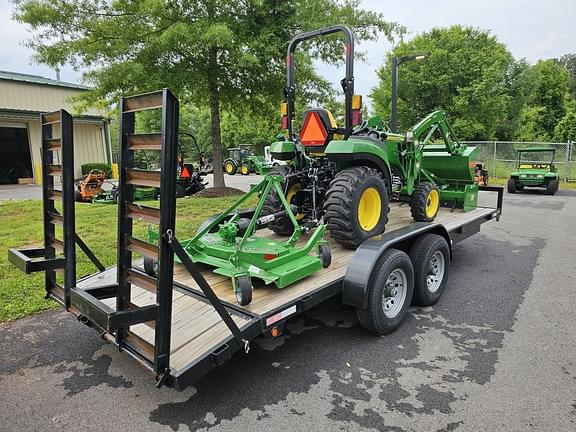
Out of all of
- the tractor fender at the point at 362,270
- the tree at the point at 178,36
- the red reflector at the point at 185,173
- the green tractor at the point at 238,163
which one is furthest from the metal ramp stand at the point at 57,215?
the green tractor at the point at 238,163

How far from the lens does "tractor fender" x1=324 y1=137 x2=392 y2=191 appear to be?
4191 millimetres

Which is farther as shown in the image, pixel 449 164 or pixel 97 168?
pixel 97 168

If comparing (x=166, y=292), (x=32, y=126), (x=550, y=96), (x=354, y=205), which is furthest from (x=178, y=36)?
(x=550, y=96)

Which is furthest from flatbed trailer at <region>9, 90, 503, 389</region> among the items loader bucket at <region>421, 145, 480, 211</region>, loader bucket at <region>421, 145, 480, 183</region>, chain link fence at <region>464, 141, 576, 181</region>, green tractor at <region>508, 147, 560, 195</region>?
chain link fence at <region>464, 141, 576, 181</region>

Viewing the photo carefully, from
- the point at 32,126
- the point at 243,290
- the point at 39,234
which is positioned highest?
the point at 32,126

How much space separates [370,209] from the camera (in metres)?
4.52

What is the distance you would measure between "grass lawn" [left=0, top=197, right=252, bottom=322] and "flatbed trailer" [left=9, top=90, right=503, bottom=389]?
1432 mm

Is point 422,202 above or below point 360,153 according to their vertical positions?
below

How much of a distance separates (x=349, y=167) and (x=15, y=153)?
2243cm

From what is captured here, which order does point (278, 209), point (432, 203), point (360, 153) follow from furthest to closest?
point (432, 203) → point (278, 209) → point (360, 153)

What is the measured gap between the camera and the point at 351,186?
411cm

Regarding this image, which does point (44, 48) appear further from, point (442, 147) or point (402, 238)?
point (402, 238)

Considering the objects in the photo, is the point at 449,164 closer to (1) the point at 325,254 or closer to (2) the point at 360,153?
(2) the point at 360,153

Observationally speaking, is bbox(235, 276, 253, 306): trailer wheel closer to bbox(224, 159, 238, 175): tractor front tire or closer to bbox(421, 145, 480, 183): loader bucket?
bbox(421, 145, 480, 183): loader bucket
